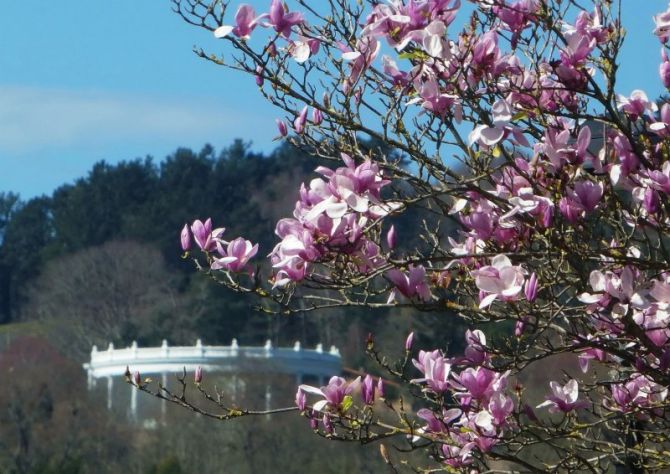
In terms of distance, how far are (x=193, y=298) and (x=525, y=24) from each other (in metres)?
80.1

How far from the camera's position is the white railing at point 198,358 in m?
71.2

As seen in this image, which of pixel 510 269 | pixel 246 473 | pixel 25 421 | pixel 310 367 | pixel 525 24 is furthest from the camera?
pixel 310 367

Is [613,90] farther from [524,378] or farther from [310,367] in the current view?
[310,367]

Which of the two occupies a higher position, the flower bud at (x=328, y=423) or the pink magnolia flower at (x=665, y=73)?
the pink magnolia flower at (x=665, y=73)

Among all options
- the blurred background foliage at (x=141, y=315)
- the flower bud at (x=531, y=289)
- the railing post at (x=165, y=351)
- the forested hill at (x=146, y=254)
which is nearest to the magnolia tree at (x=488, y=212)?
the flower bud at (x=531, y=289)

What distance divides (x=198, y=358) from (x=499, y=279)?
224 feet

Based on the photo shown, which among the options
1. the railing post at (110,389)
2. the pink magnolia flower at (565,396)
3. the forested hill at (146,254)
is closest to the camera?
the pink magnolia flower at (565,396)

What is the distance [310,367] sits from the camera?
Answer: 78875 millimetres

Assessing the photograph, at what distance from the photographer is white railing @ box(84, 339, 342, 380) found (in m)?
71.2

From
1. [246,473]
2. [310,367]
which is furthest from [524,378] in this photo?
[310,367]

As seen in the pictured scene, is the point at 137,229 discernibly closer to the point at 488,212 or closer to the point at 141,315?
the point at 141,315

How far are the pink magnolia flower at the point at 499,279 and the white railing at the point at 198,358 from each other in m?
61.9

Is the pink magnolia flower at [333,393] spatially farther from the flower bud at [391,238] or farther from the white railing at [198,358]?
the white railing at [198,358]

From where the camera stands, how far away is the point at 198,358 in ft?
241
